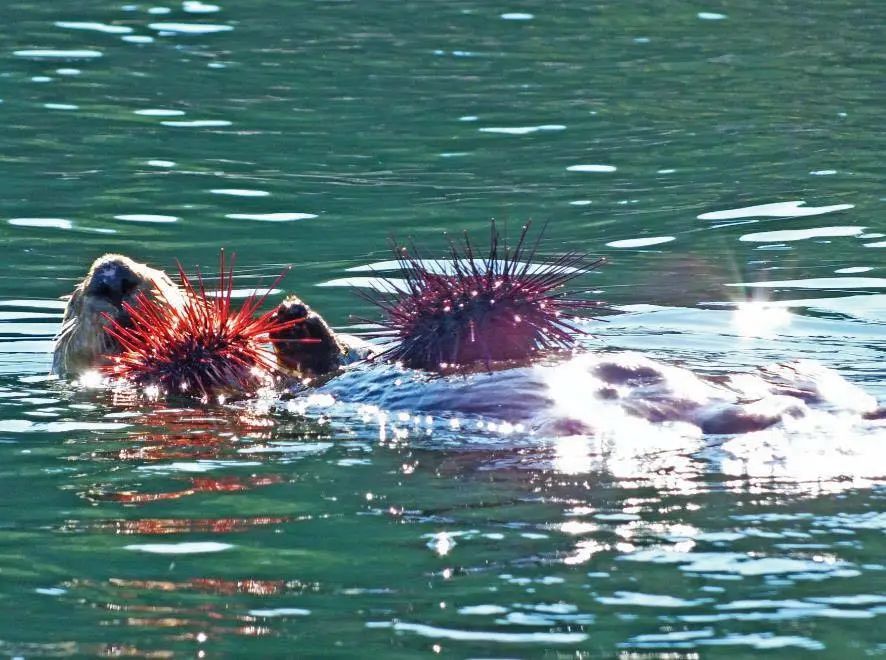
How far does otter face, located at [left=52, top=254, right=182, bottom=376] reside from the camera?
827cm

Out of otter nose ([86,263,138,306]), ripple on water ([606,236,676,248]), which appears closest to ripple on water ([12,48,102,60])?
ripple on water ([606,236,676,248])

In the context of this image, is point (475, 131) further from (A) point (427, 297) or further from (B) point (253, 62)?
(A) point (427, 297)

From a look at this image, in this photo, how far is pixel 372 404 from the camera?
7.73 m

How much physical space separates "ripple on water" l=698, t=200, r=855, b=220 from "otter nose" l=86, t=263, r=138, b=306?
663 cm

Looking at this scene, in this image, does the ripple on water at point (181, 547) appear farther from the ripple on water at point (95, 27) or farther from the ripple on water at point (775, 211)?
→ the ripple on water at point (95, 27)

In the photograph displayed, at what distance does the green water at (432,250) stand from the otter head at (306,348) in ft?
2.21

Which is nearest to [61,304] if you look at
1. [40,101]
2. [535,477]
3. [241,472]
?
[241,472]

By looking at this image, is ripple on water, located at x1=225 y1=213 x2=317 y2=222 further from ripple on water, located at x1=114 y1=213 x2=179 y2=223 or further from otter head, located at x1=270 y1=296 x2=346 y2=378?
otter head, located at x1=270 y1=296 x2=346 y2=378

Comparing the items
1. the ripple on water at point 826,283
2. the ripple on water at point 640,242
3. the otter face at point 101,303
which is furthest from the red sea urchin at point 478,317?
the ripple on water at point 640,242

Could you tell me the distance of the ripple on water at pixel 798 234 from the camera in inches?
508

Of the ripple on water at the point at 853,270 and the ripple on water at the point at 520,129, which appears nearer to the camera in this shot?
the ripple on water at the point at 853,270

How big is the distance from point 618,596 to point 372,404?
2792 mm

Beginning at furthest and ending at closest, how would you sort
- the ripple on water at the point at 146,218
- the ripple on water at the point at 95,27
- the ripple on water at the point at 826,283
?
the ripple on water at the point at 95,27
the ripple on water at the point at 146,218
the ripple on water at the point at 826,283

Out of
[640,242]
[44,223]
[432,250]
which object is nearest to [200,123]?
[44,223]
